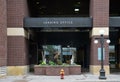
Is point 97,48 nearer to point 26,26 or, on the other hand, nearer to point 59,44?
point 26,26

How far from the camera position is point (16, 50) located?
37062mm

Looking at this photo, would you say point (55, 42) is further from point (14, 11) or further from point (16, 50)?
point (14, 11)

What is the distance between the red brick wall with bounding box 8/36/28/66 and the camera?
36969 millimetres

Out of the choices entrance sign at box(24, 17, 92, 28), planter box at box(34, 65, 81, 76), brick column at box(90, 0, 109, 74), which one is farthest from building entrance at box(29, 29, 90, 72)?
planter box at box(34, 65, 81, 76)

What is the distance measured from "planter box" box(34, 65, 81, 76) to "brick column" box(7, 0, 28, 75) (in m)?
1.90

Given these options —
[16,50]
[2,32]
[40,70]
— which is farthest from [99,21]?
[2,32]

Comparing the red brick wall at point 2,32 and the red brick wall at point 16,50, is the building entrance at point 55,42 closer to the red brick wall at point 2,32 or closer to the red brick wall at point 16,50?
the red brick wall at point 16,50

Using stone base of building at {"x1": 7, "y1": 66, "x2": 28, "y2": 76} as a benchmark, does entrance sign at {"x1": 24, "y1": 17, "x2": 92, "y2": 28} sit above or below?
above

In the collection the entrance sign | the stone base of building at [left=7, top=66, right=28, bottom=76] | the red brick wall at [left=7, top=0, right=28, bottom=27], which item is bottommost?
the stone base of building at [left=7, top=66, right=28, bottom=76]

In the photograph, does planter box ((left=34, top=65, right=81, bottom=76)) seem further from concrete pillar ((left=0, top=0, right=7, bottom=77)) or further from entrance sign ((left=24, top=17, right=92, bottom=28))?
entrance sign ((left=24, top=17, right=92, bottom=28))

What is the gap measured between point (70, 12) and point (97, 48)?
17.0m

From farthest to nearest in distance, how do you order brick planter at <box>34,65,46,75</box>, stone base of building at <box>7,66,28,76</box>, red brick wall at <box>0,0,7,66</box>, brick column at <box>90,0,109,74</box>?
brick column at <box>90,0,109,74</box> → stone base of building at <box>7,66,28,76</box> → brick planter at <box>34,65,46,75</box> → red brick wall at <box>0,0,7,66</box>

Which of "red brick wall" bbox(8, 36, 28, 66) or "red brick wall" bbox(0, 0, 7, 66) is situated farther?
"red brick wall" bbox(8, 36, 28, 66)

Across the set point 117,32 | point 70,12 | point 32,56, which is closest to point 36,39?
point 32,56
